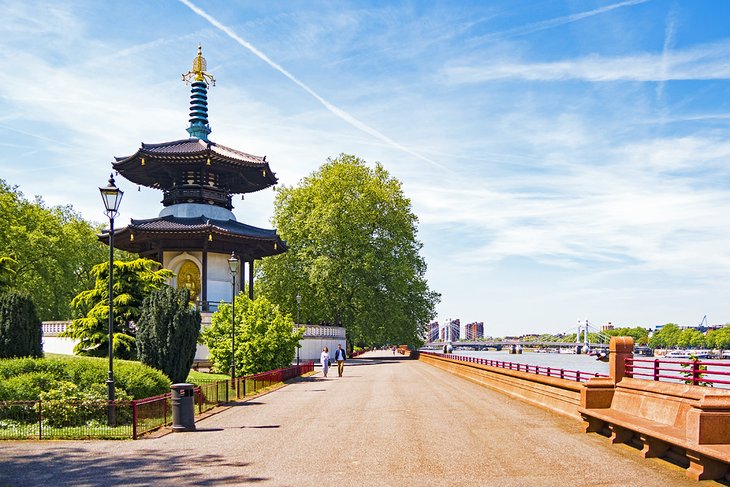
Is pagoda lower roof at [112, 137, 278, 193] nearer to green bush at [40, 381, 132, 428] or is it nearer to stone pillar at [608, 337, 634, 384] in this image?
green bush at [40, 381, 132, 428]

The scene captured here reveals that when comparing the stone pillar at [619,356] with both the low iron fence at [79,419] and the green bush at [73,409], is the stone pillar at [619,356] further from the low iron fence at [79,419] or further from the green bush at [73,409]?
the green bush at [73,409]

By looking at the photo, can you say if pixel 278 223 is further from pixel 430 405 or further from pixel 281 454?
pixel 281 454

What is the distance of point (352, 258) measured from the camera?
213ft

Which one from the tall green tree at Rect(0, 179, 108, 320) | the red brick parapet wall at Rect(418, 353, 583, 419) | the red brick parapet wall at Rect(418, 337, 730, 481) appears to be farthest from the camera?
the tall green tree at Rect(0, 179, 108, 320)

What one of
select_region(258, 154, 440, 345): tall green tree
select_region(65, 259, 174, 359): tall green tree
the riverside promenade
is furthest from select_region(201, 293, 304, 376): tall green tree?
select_region(258, 154, 440, 345): tall green tree

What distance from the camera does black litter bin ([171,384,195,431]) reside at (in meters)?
15.9

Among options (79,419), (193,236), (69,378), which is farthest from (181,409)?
(193,236)

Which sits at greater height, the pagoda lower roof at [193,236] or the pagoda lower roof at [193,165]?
the pagoda lower roof at [193,165]

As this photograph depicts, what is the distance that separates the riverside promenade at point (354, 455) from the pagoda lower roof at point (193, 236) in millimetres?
25774

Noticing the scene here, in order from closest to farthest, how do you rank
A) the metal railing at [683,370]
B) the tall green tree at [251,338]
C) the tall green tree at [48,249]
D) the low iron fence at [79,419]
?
the metal railing at [683,370] < the low iron fence at [79,419] < the tall green tree at [251,338] < the tall green tree at [48,249]

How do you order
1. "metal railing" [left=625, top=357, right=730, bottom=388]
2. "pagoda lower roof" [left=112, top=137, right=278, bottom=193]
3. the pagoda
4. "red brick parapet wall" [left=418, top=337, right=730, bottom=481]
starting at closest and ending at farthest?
1. "red brick parapet wall" [left=418, top=337, right=730, bottom=481]
2. "metal railing" [left=625, top=357, right=730, bottom=388]
3. the pagoda
4. "pagoda lower roof" [left=112, top=137, right=278, bottom=193]

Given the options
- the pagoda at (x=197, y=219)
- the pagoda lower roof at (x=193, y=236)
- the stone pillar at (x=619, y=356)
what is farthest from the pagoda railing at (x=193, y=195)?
the stone pillar at (x=619, y=356)

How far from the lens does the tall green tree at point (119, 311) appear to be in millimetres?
28094

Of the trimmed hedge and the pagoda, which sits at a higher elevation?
the pagoda
